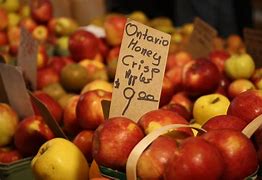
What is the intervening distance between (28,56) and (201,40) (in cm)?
68

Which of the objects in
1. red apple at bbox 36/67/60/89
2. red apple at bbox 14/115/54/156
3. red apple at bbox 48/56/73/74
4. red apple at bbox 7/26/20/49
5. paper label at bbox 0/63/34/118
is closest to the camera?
red apple at bbox 14/115/54/156

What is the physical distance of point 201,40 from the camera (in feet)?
6.36

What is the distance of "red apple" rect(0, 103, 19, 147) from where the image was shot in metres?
1.39

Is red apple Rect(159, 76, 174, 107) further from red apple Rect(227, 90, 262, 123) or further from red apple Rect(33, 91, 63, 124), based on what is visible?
red apple Rect(227, 90, 262, 123)

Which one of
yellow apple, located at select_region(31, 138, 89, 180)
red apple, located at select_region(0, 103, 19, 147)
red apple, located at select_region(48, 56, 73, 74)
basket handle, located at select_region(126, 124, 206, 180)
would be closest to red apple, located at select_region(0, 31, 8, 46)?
red apple, located at select_region(48, 56, 73, 74)

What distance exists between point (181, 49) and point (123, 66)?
1.06 meters

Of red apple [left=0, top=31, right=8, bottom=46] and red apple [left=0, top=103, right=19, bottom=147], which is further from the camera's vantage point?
red apple [left=0, top=31, right=8, bottom=46]

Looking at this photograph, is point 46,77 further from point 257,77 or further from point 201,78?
point 257,77

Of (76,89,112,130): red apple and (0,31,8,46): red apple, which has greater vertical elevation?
(76,89,112,130): red apple

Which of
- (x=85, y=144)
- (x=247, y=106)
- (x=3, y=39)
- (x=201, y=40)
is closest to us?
(x=247, y=106)

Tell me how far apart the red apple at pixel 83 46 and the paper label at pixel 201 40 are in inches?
15.1

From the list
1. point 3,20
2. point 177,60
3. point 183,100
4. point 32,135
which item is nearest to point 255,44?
point 177,60

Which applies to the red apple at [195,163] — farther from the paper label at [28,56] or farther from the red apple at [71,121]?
the paper label at [28,56]

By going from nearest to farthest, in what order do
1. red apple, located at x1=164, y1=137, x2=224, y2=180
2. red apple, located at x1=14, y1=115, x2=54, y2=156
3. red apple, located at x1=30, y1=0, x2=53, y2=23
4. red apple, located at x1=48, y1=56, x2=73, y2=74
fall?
red apple, located at x1=164, y1=137, x2=224, y2=180
red apple, located at x1=14, y1=115, x2=54, y2=156
red apple, located at x1=48, y1=56, x2=73, y2=74
red apple, located at x1=30, y1=0, x2=53, y2=23
